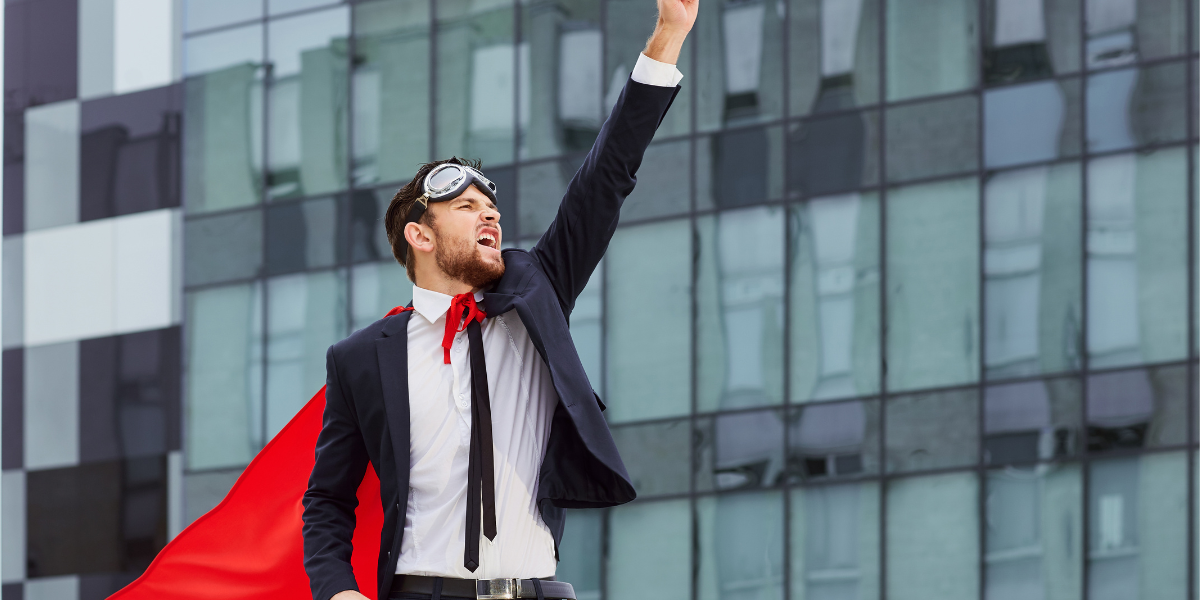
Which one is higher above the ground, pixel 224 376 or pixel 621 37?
pixel 621 37

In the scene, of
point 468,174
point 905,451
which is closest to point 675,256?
point 905,451

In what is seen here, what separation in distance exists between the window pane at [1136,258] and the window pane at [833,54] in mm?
3052

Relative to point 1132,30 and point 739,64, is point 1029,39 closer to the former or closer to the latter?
point 1132,30

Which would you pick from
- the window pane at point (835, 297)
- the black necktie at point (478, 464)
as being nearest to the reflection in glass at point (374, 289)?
the window pane at point (835, 297)

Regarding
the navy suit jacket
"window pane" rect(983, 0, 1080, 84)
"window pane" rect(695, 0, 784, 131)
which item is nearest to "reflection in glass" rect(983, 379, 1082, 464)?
"window pane" rect(983, 0, 1080, 84)

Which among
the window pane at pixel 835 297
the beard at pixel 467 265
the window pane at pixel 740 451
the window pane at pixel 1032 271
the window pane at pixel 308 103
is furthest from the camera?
the window pane at pixel 308 103

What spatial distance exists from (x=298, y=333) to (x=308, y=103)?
137 inches

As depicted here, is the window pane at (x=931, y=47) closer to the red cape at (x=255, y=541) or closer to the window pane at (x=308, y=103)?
the window pane at (x=308, y=103)

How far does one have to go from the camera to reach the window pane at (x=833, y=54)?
2012 centimetres

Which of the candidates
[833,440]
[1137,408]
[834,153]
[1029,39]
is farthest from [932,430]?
[1029,39]

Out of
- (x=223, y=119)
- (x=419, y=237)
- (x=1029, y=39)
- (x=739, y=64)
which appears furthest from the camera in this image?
(x=223, y=119)

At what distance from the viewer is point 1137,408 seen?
59.3 feet

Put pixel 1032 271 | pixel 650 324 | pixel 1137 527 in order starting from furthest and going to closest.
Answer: pixel 650 324 → pixel 1032 271 → pixel 1137 527

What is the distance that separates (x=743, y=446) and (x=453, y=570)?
1658 centimetres
